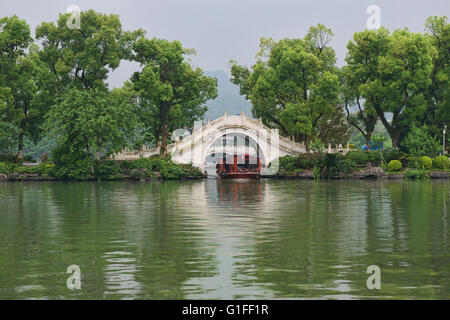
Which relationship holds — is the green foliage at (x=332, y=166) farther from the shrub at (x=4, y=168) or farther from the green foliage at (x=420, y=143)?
the shrub at (x=4, y=168)

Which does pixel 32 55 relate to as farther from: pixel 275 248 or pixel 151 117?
pixel 275 248

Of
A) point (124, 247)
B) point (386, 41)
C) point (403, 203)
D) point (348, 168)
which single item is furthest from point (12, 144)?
point (124, 247)

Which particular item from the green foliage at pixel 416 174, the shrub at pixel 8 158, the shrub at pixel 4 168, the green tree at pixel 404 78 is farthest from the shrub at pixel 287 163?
the shrub at pixel 8 158

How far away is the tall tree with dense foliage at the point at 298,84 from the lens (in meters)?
63.8

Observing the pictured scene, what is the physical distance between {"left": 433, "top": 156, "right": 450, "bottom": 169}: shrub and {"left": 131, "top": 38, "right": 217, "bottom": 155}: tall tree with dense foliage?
75.4ft

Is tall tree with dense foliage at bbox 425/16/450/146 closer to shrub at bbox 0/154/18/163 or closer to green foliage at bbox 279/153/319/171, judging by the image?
green foliage at bbox 279/153/319/171

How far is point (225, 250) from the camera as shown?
16.3 meters

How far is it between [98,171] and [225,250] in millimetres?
41931

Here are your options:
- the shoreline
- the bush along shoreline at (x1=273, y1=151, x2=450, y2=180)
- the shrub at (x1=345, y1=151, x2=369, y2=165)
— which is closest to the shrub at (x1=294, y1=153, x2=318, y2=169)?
the bush along shoreline at (x1=273, y1=151, x2=450, y2=180)

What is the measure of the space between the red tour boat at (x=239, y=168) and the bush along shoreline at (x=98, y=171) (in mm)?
5119

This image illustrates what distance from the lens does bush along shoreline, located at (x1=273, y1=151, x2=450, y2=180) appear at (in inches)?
2331

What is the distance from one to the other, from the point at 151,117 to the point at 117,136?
8117mm

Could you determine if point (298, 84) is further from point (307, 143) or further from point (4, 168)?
point (4, 168)

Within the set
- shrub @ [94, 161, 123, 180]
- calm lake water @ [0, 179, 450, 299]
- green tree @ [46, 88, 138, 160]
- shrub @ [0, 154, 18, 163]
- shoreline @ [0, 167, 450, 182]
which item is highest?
green tree @ [46, 88, 138, 160]
